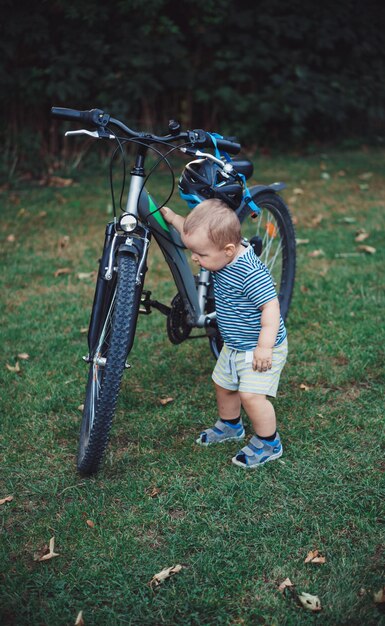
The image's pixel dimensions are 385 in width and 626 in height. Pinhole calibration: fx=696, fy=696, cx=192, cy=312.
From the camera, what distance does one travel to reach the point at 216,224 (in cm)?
266

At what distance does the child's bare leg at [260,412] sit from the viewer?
2.88 m

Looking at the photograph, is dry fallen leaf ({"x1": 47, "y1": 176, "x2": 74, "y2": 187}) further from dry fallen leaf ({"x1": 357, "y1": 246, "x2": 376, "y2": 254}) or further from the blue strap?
the blue strap

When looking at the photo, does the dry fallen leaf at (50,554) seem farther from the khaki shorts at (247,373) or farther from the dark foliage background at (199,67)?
the dark foliage background at (199,67)

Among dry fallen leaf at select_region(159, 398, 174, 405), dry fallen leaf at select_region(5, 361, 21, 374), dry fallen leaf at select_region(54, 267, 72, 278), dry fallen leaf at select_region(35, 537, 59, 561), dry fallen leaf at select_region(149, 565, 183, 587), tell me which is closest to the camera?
dry fallen leaf at select_region(149, 565, 183, 587)

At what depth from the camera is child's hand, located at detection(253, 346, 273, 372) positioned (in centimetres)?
277

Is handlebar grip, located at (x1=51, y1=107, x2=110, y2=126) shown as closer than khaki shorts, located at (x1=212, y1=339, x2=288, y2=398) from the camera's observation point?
Yes

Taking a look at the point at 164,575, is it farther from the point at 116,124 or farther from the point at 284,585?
the point at 116,124

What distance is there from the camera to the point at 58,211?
703 centimetres

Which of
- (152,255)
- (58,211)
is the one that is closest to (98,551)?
(152,255)

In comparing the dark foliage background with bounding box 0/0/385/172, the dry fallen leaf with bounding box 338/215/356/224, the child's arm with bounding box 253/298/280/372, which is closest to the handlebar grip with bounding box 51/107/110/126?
the child's arm with bounding box 253/298/280/372

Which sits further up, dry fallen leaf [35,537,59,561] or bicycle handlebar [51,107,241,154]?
bicycle handlebar [51,107,241,154]

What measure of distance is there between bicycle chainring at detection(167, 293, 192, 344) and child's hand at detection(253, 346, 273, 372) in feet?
2.01

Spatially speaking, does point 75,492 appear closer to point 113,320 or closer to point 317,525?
point 113,320

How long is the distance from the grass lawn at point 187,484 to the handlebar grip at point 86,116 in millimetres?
1407
